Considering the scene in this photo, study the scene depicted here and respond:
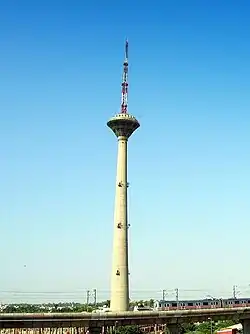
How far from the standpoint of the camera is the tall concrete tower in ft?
216

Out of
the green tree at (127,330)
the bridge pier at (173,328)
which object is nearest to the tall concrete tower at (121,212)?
the bridge pier at (173,328)

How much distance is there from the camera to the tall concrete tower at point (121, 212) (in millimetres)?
65875

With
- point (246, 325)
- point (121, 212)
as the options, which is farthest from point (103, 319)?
point (246, 325)

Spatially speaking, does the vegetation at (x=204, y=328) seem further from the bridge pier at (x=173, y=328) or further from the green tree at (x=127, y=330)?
the bridge pier at (x=173, y=328)

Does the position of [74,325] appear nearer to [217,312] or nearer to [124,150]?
[217,312]

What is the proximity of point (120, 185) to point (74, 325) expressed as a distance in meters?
27.4

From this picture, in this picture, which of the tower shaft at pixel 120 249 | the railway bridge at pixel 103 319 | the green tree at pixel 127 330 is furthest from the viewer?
the green tree at pixel 127 330

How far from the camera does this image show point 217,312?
61.6 meters

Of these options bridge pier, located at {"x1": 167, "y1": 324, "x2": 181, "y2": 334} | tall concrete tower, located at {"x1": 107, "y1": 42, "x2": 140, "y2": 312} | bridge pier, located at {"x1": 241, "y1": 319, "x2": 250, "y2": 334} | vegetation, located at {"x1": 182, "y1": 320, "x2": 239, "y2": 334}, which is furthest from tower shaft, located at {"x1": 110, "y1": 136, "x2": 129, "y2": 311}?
vegetation, located at {"x1": 182, "y1": 320, "x2": 239, "y2": 334}

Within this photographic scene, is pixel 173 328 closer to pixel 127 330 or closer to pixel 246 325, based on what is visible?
pixel 246 325

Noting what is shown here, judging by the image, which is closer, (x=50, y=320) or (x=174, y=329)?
(x=50, y=320)

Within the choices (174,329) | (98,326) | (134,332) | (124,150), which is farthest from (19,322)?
(134,332)

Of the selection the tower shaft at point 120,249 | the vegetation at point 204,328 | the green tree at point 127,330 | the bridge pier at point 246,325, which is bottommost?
the vegetation at point 204,328

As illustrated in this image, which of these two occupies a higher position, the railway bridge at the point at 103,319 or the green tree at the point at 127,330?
the railway bridge at the point at 103,319
